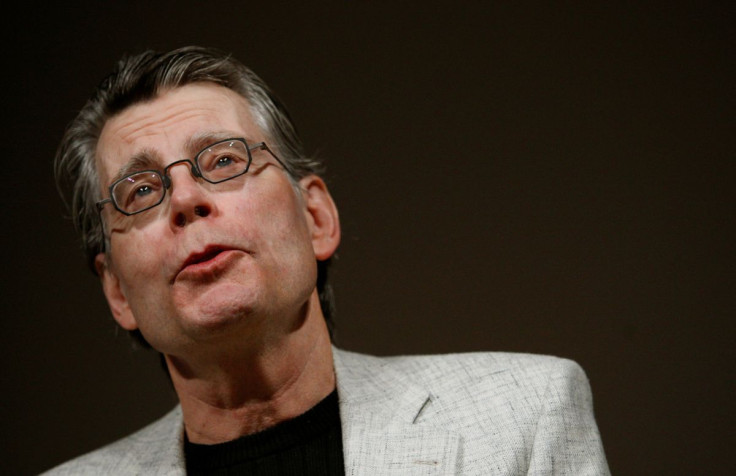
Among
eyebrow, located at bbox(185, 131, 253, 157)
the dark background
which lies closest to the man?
eyebrow, located at bbox(185, 131, 253, 157)

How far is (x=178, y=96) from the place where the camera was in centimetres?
216

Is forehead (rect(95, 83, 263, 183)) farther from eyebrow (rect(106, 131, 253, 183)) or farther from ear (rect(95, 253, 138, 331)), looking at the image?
ear (rect(95, 253, 138, 331))

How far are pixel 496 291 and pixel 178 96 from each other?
109cm

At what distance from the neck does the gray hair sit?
1.35 feet

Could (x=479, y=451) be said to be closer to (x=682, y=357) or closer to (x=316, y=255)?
(x=316, y=255)

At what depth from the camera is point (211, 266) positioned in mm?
1905

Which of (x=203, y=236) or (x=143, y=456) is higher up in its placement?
(x=203, y=236)

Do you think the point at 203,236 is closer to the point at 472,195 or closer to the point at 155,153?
the point at 155,153

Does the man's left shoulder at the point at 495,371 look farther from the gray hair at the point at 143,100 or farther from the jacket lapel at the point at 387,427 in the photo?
the gray hair at the point at 143,100

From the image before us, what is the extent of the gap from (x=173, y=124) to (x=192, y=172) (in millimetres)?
150

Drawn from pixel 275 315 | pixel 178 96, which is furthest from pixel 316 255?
pixel 178 96

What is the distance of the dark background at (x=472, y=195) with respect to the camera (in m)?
2.48

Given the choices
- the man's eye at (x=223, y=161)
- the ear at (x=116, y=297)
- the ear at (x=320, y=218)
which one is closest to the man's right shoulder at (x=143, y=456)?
the ear at (x=116, y=297)

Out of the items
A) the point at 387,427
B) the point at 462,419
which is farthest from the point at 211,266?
the point at 462,419
